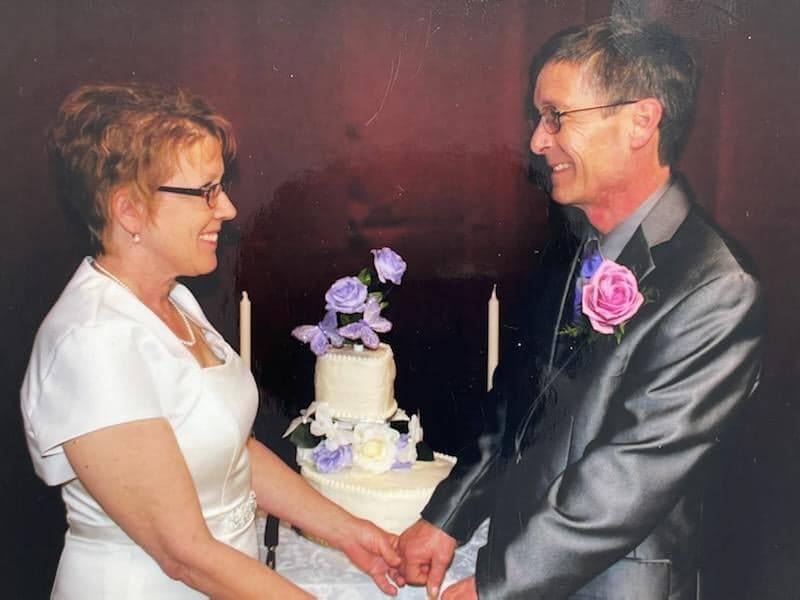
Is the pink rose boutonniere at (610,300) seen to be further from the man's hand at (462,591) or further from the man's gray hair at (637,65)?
the man's hand at (462,591)

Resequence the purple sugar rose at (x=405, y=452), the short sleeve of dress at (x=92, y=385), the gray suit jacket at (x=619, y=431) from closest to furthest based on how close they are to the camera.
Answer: the short sleeve of dress at (x=92, y=385), the gray suit jacket at (x=619, y=431), the purple sugar rose at (x=405, y=452)

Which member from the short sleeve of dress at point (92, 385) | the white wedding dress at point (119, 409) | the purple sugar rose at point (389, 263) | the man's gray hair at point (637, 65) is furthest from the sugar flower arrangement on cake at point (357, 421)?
the man's gray hair at point (637, 65)

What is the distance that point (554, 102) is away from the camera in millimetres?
1110

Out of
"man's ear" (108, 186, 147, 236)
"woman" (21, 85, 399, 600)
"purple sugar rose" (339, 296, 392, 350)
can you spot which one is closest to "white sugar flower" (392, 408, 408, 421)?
"purple sugar rose" (339, 296, 392, 350)

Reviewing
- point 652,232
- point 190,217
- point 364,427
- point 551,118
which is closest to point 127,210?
point 190,217

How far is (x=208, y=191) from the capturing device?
108 centimetres

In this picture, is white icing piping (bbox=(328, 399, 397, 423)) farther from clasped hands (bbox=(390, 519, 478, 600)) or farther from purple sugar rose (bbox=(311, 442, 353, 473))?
clasped hands (bbox=(390, 519, 478, 600))

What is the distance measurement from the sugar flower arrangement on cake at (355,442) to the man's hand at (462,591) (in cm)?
17

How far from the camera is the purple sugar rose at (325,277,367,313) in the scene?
1146 mm

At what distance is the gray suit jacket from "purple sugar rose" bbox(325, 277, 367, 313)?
0.22m

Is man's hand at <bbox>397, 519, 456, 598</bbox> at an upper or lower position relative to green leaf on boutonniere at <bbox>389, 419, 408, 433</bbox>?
lower

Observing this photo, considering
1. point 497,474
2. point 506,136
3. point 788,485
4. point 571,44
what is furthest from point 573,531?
point 571,44

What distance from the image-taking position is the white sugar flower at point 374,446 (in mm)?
1174

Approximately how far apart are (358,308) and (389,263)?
0.24 feet
